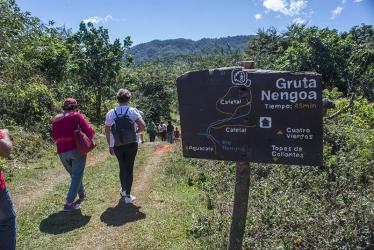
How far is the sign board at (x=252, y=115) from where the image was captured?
351 centimetres

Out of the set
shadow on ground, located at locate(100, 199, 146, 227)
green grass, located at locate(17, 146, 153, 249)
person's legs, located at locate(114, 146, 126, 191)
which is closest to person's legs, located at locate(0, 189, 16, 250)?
green grass, located at locate(17, 146, 153, 249)

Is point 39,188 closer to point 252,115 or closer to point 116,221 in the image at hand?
point 116,221

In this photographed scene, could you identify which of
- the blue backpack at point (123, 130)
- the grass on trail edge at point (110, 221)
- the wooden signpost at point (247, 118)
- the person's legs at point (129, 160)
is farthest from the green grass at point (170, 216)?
the wooden signpost at point (247, 118)

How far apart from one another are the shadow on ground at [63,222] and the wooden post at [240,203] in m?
2.83

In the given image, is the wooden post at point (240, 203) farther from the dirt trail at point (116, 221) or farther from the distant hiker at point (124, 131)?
the distant hiker at point (124, 131)

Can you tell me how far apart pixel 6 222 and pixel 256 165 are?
5024 mm

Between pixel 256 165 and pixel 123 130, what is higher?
pixel 123 130

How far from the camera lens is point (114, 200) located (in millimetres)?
7203

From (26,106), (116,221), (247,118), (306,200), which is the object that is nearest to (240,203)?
(247,118)

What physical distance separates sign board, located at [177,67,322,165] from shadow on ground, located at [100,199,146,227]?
8.08 feet

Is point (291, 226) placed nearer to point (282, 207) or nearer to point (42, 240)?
point (282, 207)

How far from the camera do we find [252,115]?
374 cm

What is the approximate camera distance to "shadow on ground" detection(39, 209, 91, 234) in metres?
5.89

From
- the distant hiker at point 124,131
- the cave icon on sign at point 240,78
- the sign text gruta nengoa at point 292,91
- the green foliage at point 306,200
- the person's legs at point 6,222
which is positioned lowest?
the green foliage at point 306,200
